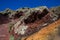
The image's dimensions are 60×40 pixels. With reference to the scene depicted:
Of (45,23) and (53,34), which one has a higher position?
(45,23)

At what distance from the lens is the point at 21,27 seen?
48.3 feet

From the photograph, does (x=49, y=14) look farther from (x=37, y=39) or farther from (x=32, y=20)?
(x=37, y=39)

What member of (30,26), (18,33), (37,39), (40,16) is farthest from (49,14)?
(37,39)

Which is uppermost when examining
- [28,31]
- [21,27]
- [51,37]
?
[21,27]

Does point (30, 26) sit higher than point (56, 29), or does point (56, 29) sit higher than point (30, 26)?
point (30, 26)

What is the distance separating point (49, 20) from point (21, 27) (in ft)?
8.59

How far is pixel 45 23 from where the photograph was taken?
1407 centimetres

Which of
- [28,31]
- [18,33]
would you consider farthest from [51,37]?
[18,33]

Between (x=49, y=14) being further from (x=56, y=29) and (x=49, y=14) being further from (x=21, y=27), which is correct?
(x=56, y=29)

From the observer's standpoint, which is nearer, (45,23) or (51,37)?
(51,37)

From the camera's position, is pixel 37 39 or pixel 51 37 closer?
pixel 51 37

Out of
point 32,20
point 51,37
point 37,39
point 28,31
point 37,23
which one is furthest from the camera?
point 32,20

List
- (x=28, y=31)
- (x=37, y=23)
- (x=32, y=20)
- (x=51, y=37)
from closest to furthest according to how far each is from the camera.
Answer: (x=51, y=37) < (x=28, y=31) < (x=37, y=23) < (x=32, y=20)

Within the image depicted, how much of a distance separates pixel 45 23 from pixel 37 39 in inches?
141
